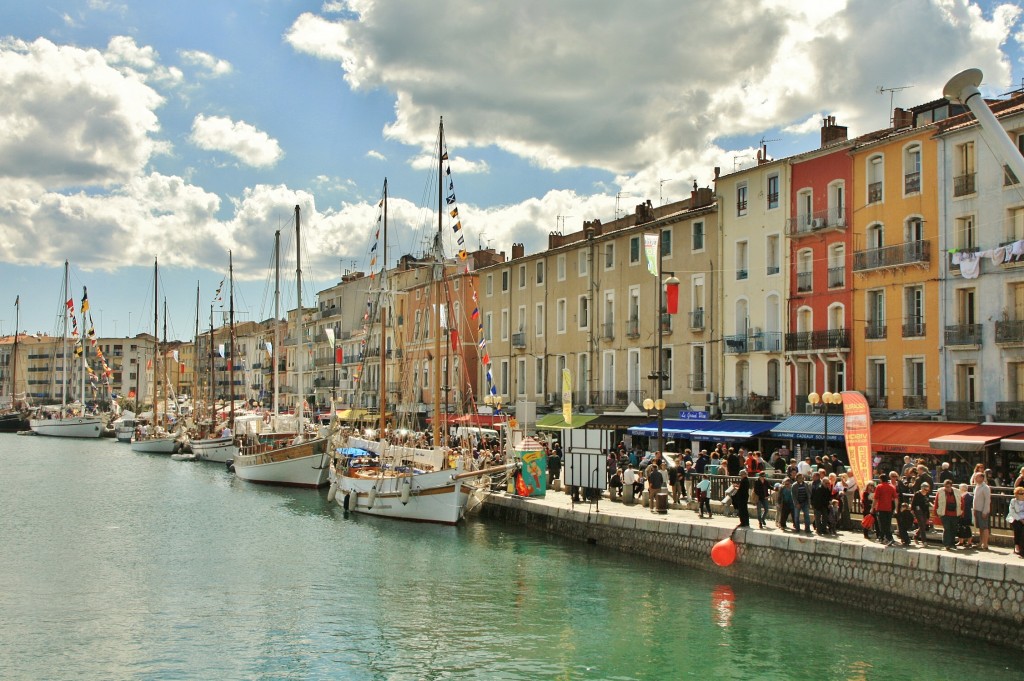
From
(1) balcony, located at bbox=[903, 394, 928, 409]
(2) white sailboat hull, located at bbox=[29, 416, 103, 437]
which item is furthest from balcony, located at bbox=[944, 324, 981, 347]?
(2) white sailboat hull, located at bbox=[29, 416, 103, 437]

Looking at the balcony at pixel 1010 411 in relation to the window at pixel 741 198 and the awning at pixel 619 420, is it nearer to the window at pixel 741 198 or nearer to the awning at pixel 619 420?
the window at pixel 741 198

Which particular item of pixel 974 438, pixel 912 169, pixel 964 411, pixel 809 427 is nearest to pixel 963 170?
pixel 912 169

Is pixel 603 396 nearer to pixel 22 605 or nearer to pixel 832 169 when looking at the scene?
pixel 832 169

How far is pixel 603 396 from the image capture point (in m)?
51.1

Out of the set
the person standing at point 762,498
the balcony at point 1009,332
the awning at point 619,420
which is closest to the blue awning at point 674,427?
the awning at point 619,420

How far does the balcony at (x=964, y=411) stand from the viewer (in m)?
32.6

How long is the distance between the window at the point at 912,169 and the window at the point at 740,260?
8.71m

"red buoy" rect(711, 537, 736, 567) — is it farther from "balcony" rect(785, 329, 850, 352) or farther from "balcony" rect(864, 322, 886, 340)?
"balcony" rect(785, 329, 850, 352)

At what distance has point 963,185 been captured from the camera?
111 feet

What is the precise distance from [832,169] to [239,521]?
28493mm

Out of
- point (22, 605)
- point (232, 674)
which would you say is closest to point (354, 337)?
point (22, 605)

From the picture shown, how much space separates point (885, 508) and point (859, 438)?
264 cm

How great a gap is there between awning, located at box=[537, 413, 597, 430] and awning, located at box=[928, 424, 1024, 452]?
752 inches

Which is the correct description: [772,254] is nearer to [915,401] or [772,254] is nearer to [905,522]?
[915,401]
